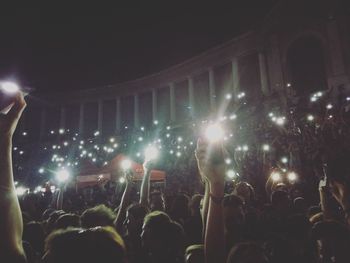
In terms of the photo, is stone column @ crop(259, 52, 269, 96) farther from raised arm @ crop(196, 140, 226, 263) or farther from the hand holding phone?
the hand holding phone

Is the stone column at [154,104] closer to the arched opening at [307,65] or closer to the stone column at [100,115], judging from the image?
the stone column at [100,115]

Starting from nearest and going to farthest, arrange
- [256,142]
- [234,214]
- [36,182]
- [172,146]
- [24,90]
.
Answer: [24,90] < [234,214] < [256,142] < [36,182] < [172,146]

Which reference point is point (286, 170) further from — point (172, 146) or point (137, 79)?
point (137, 79)

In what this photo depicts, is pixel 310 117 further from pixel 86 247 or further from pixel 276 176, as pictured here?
pixel 86 247

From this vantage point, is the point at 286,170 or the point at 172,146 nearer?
the point at 286,170

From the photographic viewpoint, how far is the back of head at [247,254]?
3025mm

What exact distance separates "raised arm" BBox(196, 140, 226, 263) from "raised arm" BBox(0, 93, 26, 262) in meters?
1.43

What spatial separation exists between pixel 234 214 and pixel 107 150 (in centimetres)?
2879

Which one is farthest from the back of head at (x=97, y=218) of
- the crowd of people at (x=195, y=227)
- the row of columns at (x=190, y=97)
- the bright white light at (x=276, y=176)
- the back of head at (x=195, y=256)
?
the row of columns at (x=190, y=97)

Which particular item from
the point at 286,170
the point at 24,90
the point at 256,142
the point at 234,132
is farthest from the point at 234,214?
the point at 234,132

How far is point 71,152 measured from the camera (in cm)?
3322

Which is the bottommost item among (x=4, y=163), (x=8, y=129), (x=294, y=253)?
(x=294, y=253)

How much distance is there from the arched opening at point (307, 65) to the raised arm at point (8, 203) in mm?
30486

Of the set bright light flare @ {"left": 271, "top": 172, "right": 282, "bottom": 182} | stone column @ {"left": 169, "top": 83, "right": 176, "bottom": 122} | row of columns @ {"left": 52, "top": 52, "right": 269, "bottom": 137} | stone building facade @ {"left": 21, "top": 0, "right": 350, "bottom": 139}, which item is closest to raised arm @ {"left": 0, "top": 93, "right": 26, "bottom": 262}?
bright light flare @ {"left": 271, "top": 172, "right": 282, "bottom": 182}
